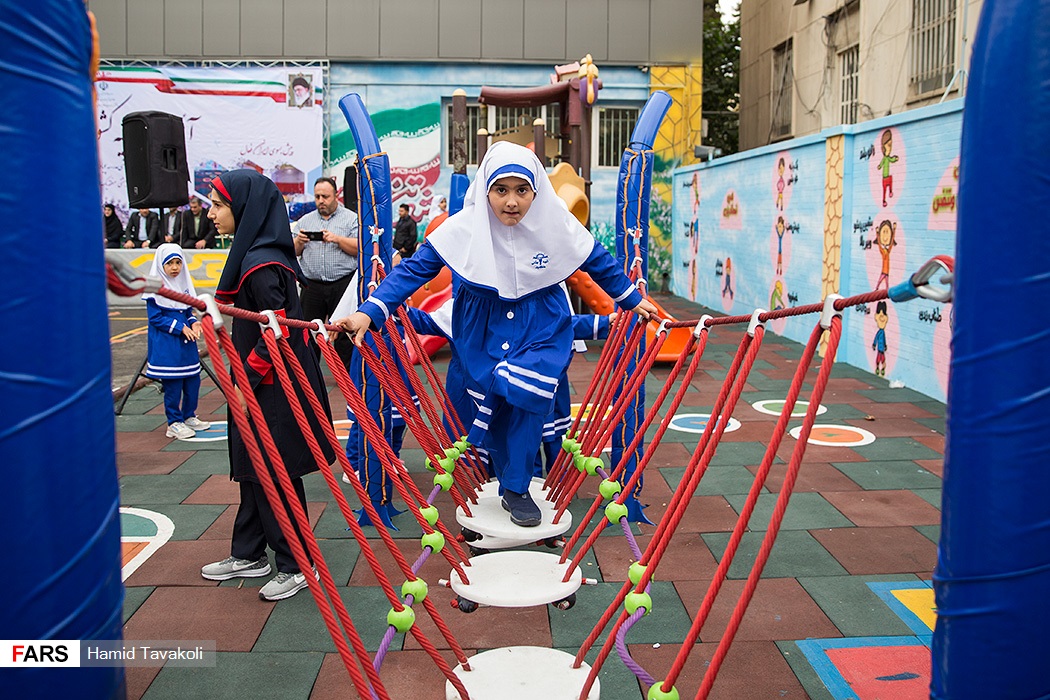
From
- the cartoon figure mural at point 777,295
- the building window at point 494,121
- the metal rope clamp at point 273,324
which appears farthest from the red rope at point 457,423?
the building window at point 494,121

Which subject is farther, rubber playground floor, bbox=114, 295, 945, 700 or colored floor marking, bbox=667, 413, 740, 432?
colored floor marking, bbox=667, 413, 740, 432

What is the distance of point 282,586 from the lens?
315 cm

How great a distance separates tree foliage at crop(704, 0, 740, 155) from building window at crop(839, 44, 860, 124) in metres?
6.77

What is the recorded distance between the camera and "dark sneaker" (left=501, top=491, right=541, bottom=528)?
3127mm

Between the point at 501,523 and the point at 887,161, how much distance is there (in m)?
5.51

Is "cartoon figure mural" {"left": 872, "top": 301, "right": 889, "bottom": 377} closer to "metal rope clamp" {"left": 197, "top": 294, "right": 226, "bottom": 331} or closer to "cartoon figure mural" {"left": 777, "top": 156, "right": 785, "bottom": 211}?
"cartoon figure mural" {"left": 777, "top": 156, "right": 785, "bottom": 211}

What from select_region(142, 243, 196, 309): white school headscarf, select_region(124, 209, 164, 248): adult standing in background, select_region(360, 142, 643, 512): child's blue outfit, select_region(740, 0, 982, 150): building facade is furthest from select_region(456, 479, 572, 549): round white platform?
select_region(124, 209, 164, 248): adult standing in background

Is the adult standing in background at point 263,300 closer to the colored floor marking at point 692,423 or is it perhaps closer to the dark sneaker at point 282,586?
the dark sneaker at point 282,586

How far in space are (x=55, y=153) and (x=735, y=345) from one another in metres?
9.00

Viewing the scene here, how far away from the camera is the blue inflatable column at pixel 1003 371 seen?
119 cm

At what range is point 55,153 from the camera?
115cm

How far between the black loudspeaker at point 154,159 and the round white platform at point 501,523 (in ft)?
9.06

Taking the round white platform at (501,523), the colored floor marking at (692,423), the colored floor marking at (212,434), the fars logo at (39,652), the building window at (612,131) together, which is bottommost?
the colored floor marking at (212,434)

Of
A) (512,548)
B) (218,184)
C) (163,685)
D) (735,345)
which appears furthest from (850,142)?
(163,685)
